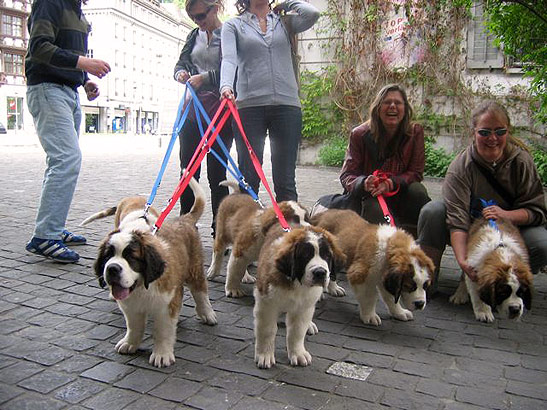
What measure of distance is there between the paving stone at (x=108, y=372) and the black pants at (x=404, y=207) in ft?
9.85

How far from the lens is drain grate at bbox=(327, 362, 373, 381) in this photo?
3203 millimetres

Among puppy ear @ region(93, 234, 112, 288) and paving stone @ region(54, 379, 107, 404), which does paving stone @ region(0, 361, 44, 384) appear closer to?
paving stone @ region(54, 379, 107, 404)

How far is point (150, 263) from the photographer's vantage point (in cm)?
312

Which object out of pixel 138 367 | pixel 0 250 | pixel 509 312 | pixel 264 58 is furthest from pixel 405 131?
pixel 0 250

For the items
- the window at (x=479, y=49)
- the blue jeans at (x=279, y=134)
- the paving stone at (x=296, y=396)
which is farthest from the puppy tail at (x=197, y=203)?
the window at (x=479, y=49)

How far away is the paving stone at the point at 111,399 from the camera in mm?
2783


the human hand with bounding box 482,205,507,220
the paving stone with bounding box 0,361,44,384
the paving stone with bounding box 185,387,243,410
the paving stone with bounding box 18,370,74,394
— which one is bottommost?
the paving stone with bounding box 185,387,243,410

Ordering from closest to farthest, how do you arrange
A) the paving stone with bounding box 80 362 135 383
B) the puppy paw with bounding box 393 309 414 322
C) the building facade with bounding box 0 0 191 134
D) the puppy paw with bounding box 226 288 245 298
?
the paving stone with bounding box 80 362 135 383
the puppy paw with bounding box 393 309 414 322
the puppy paw with bounding box 226 288 245 298
the building facade with bounding box 0 0 191 134

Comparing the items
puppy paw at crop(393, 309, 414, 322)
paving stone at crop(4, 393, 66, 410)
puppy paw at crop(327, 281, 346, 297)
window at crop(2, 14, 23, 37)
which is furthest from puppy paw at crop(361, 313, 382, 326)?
window at crop(2, 14, 23, 37)

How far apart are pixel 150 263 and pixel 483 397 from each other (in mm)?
2031

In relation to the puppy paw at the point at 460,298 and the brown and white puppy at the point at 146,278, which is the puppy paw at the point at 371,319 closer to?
the puppy paw at the point at 460,298

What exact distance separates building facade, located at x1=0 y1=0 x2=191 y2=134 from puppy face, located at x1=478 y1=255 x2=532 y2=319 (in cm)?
6065

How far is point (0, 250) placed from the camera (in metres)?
5.76

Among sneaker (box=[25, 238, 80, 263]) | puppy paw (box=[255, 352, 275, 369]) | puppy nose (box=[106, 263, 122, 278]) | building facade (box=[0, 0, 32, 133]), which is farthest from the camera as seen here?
building facade (box=[0, 0, 32, 133])
